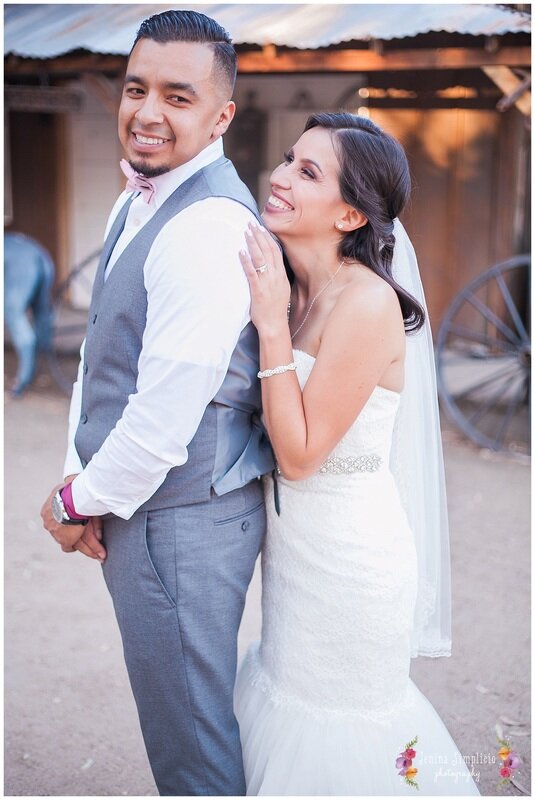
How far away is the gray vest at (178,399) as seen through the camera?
2002 mm

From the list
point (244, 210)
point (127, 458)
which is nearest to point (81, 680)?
point (127, 458)

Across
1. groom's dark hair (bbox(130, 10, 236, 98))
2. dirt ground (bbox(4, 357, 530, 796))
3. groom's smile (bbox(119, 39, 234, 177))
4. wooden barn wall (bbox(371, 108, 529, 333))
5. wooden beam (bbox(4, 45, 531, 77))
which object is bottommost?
dirt ground (bbox(4, 357, 530, 796))

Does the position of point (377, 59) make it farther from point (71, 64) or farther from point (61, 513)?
point (61, 513)

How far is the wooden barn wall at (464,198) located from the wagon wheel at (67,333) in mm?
3282

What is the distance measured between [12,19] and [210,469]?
24.4ft

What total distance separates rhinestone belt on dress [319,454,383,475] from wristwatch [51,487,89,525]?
576 millimetres

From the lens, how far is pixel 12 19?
27.1ft

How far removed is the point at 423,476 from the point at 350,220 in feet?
2.69

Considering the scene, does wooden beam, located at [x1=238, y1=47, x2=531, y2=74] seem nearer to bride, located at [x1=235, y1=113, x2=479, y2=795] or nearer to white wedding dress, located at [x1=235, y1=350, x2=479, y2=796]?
bride, located at [x1=235, y1=113, x2=479, y2=795]

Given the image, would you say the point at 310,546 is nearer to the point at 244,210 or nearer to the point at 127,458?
the point at 127,458

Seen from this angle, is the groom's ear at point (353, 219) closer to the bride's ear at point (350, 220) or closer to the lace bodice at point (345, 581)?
the bride's ear at point (350, 220)

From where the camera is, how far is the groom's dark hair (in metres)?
2.00

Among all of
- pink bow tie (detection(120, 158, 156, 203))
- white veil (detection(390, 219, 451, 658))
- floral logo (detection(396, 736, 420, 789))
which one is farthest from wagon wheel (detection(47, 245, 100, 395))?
floral logo (detection(396, 736, 420, 789))

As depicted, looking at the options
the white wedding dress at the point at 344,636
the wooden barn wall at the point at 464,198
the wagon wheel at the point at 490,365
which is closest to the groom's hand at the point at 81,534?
the white wedding dress at the point at 344,636
